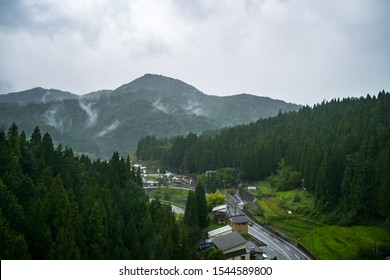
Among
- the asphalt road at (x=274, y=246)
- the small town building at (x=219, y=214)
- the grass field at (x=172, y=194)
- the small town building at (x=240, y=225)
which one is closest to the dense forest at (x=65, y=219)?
the small town building at (x=240, y=225)

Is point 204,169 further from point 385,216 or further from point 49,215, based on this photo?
point 49,215

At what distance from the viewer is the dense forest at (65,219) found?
21.6 m

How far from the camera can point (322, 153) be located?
6166cm

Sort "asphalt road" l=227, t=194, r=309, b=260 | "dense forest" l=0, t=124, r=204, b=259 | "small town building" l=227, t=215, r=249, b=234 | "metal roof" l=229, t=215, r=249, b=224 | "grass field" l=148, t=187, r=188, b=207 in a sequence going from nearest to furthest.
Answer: "dense forest" l=0, t=124, r=204, b=259, "asphalt road" l=227, t=194, r=309, b=260, "small town building" l=227, t=215, r=249, b=234, "metal roof" l=229, t=215, r=249, b=224, "grass field" l=148, t=187, r=188, b=207

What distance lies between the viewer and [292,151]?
73.1 metres

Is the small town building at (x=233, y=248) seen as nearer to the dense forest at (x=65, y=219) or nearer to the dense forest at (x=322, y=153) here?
the dense forest at (x=65, y=219)

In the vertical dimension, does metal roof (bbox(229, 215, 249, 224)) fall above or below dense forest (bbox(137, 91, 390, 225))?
below

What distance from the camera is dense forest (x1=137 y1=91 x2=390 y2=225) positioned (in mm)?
46219

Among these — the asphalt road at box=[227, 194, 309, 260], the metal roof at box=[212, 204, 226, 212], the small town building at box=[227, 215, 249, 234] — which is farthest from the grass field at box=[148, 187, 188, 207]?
the small town building at box=[227, 215, 249, 234]

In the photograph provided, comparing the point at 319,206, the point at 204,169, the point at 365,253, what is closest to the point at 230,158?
the point at 204,169

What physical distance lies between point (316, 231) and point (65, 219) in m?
30.4

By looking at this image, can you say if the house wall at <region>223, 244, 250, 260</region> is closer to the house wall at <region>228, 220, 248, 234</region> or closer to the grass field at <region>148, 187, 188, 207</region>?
the house wall at <region>228, 220, 248, 234</region>

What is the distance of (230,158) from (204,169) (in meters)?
7.46

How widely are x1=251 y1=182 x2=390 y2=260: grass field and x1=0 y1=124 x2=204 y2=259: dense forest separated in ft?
42.5
